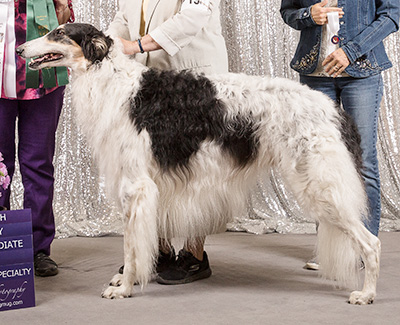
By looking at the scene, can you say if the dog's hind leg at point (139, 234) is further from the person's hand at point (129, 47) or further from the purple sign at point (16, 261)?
the person's hand at point (129, 47)

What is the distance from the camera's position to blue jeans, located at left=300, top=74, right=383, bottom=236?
336cm

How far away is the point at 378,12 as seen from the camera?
3361 millimetres

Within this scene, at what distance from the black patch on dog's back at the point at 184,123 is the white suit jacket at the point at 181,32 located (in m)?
0.32

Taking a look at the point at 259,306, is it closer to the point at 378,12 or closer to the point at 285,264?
the point at 285,264

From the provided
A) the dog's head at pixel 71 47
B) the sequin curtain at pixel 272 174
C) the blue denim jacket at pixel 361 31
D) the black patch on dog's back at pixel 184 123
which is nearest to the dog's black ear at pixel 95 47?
the dog's head at pixel 71 47

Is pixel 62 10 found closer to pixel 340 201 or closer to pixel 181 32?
pixel 181 32

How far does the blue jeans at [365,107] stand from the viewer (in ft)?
11.0

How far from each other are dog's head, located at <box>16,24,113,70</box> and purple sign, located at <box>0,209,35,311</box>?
80cm

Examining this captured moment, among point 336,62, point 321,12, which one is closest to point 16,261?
point 336,62

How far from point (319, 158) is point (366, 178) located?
0.76 m

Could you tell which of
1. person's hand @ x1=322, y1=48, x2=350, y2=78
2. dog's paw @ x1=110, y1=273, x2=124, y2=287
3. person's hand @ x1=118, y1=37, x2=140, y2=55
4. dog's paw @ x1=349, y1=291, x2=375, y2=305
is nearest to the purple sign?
dog's paw @ x1=110, y1=273, x2=124, y2=287

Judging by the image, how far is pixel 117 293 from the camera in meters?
2.92

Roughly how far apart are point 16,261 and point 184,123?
1.09m

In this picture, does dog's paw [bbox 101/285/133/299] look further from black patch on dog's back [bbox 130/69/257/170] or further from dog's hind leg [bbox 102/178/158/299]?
black patch on dog's back [bbox 130/69/257/170]
